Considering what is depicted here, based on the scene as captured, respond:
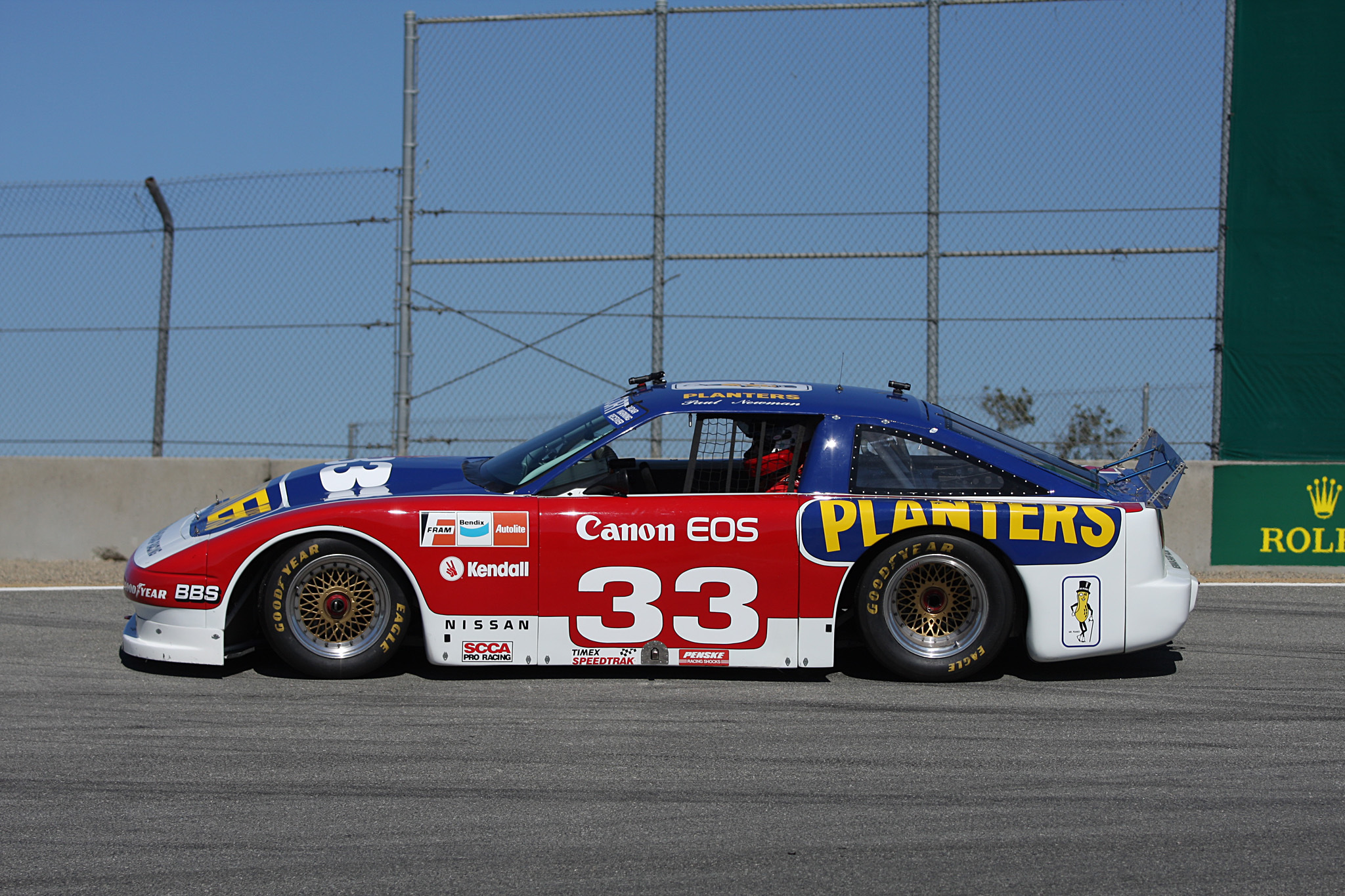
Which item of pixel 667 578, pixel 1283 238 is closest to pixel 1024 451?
pixel 667 578

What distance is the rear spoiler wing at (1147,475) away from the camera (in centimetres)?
575

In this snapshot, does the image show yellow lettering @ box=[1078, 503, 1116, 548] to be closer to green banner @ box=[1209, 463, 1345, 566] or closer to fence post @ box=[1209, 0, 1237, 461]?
green banner @ box=[1209, 463, 1345, 566]

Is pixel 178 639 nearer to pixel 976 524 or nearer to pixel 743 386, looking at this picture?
pixel 743 386

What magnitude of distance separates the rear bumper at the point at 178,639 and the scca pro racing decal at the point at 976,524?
2661mm

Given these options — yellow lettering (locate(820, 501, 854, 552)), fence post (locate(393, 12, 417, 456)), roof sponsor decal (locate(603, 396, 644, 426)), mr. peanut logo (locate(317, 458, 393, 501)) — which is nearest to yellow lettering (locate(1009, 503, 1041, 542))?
yellow lettering (locate(820, 501, 854, 552))

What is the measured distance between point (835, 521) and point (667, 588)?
0.81 meters

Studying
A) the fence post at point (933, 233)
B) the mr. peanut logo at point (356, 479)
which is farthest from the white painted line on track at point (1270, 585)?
the mr. peanut logo at point (356, 479)

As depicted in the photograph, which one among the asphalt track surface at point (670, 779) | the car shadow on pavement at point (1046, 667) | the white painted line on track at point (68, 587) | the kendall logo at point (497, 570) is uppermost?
the kendall logo at point (497, 570)

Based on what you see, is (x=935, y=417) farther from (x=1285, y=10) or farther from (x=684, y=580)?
(x=1285, y=10)

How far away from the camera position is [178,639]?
5.38 metres

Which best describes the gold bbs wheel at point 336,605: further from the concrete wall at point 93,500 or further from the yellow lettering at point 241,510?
the concrete wall at point 93,500

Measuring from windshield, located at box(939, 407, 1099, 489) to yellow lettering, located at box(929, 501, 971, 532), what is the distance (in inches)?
16.7

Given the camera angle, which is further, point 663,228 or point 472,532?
point 663,228

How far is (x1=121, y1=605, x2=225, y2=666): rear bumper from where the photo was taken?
534 centimetres
